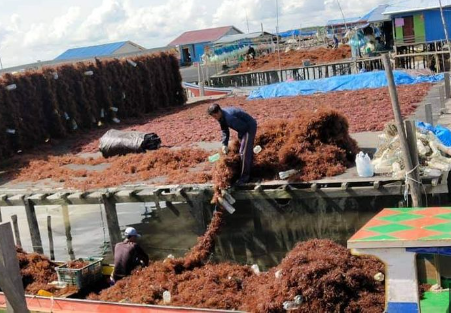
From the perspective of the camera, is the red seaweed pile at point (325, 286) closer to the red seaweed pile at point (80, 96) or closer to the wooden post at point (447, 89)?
the wooden post at point (447, 89)

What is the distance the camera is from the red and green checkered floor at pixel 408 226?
493cm

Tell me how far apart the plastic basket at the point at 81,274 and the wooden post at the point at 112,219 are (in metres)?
2.53

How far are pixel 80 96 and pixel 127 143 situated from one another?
901 centimetres

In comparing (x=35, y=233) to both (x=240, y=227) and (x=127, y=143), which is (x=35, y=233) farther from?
(x=240, y=227)

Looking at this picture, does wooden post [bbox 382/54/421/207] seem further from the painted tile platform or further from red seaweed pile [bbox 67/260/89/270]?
red seaweed pile [bbox 67/260/89/270]

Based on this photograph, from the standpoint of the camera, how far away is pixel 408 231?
16.8ft

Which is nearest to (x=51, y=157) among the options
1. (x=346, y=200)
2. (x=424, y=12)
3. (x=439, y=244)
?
(x=346, y=200)

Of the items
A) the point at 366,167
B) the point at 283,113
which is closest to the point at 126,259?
the point at 366,167

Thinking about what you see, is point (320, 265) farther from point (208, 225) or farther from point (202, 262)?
point (208, 225)

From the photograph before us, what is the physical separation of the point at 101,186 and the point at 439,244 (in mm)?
10652

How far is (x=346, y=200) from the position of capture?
11.8 metres

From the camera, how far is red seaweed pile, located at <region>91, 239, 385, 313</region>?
7797mm

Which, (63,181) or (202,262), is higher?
(63,181)

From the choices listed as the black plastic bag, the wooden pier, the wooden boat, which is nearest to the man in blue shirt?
the wooden boat
